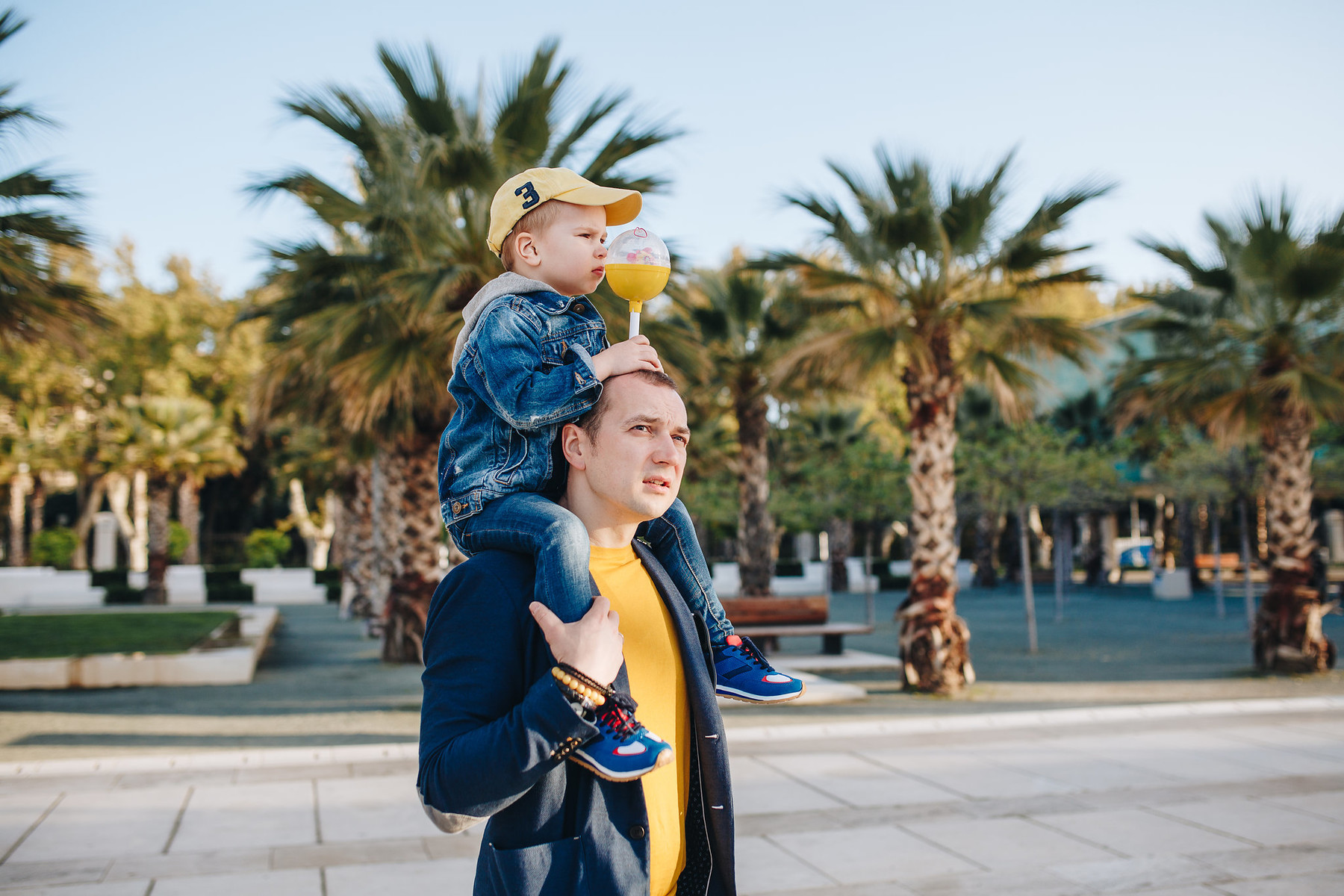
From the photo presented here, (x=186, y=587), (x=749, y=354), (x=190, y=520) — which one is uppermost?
(x=749, y=354)

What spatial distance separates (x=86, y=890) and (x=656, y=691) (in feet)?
16.0

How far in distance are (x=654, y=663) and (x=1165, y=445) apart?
2920 cm

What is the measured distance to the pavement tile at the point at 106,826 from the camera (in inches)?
235

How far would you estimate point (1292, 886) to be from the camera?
17.4ft

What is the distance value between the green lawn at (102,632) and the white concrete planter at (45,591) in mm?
8118

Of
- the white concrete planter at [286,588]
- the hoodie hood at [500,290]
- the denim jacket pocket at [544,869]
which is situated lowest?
the white concrete planter at [286,588]

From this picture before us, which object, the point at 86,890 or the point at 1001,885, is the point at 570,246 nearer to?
the point at 1001,885

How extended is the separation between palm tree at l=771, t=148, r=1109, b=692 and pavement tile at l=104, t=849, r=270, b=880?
25.3ft

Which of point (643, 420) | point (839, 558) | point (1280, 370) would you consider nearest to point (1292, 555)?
point (1280, 370)

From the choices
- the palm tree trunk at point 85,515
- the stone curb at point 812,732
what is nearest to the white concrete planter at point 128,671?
the stone curb at point 812,732

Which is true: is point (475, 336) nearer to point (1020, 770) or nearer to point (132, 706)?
point (1020, 770)

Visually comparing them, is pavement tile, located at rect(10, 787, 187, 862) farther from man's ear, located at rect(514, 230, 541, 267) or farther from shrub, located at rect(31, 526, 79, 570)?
shrub, located at rect(31, 526, 79, 570)

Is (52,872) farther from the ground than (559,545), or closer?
closer

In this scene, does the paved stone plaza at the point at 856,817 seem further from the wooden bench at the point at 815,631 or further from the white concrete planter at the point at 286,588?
the white concrete planter at the point at 286,588
